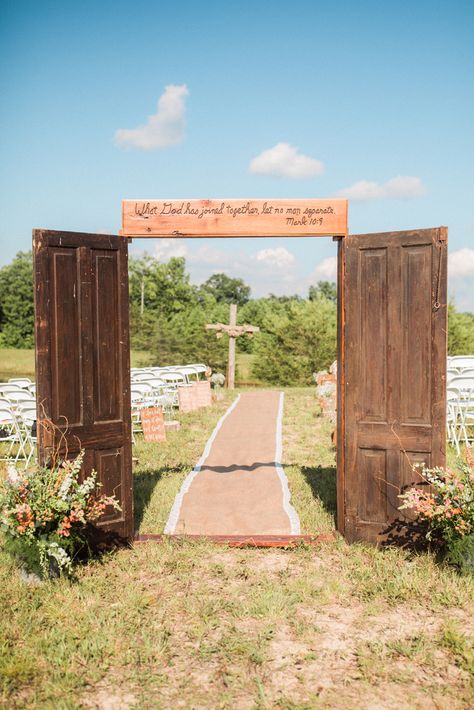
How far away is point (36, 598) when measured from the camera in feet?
13.5

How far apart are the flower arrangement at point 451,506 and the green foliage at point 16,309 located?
128 ft

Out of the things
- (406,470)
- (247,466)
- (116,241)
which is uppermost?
(116,241)

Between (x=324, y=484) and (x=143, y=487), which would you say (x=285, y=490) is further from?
(x=143, y=487)

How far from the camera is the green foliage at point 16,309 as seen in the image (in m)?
41.2

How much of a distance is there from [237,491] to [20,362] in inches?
1061

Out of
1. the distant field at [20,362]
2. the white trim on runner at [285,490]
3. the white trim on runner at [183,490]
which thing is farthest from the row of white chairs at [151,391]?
the distant field at [20,362]

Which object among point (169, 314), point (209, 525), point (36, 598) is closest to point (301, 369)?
point (169, 314)

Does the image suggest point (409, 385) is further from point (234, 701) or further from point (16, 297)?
point (16, 297)

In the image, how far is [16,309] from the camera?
42.4 meters

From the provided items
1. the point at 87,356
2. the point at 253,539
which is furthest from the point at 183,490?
the point at 87,356

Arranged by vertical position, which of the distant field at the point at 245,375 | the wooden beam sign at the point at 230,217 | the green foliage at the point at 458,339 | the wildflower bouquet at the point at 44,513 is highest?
the wooden beam sign at the point at 230,217

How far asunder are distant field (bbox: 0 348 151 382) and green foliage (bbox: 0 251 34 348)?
5.91 meters

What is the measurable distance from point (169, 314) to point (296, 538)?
34.8 m

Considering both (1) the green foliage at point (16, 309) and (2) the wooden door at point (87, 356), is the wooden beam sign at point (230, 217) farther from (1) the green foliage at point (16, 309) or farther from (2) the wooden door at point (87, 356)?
(1) the green foliage at point (16, 309)
